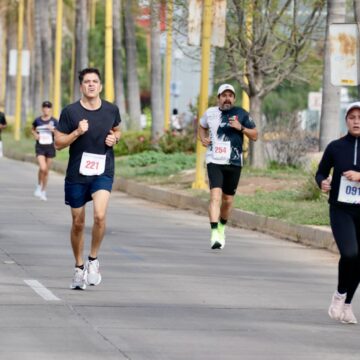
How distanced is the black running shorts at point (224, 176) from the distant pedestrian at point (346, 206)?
7025mm

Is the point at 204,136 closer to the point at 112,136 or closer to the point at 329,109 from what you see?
the point at 112,136

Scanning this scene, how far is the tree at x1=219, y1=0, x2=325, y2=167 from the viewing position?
32.4 meters

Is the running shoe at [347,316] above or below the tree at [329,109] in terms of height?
below

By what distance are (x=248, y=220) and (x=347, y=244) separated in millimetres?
11457

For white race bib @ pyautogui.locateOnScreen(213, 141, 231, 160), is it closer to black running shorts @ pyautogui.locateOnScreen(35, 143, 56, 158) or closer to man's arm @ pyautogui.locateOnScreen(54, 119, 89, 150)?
man's arm @ pyautogui.locateOnScreen(54, 119, 89, 150)

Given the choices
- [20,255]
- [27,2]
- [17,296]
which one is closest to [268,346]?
[17,296]

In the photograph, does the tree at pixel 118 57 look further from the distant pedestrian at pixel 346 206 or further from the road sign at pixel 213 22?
the distant pedestrian at pixel 346 206

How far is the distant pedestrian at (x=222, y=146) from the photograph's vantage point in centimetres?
1905

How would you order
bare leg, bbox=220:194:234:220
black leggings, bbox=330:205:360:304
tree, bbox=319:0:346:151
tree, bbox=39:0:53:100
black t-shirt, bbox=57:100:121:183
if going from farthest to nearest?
tree, bbox=39:0:53:100
tree, bbox=319:0:346:151
bare leg, bbox=220:194:234:220
black t-shirt, bbox=57:100:121:183
black leggings, bbox=330:205:360:304

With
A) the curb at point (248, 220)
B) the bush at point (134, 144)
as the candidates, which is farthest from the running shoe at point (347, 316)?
the bush at point (134, 144)

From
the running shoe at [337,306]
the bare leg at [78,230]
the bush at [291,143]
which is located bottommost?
the bush at [291,143]

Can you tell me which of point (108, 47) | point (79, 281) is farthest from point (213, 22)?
point (79, 281)

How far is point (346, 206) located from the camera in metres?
12.2

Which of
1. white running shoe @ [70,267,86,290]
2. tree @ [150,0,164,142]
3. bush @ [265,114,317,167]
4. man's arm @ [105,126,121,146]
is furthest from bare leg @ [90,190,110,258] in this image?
tree @ [150,0,164,142]
